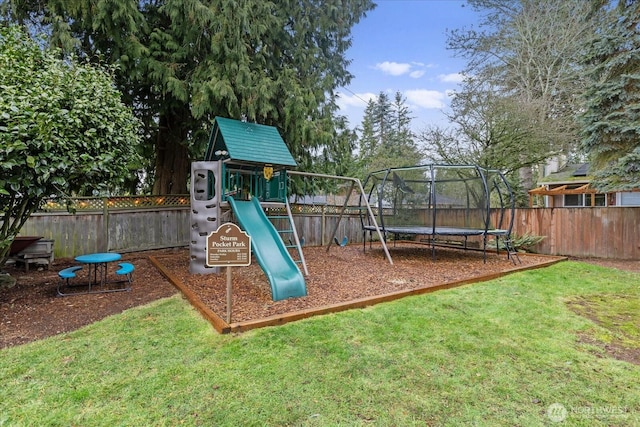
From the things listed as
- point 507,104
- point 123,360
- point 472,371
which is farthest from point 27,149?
point 507,104

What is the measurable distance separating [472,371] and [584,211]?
7.92 meters

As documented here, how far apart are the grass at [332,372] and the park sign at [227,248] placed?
695 millimetres

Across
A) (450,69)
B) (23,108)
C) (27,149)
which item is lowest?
(27,149)

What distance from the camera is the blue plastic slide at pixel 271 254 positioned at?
4.03 meters

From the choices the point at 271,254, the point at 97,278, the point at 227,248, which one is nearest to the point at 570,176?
the point at 271,254

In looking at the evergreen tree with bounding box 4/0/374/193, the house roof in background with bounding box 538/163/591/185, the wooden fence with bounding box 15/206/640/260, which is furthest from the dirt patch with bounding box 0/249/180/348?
the house roof in background with bounding box 538/163/591/185

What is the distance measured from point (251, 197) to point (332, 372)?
13.0ft

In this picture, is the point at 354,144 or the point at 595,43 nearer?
the point at 595,43

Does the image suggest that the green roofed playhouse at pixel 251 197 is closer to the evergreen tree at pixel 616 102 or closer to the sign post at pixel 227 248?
the sign post at pixel 227 248

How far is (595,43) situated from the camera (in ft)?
25.6

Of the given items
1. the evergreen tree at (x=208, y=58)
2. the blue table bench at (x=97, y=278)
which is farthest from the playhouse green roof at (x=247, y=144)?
the blue table bench at (x=97, y=278)

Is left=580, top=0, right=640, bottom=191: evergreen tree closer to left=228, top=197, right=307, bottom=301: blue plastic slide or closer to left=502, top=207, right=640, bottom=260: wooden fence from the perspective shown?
left=502, top=207, right=640, bottom=260: wooden fence

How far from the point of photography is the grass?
195cm

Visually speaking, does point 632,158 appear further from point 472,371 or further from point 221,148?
point 221,148
